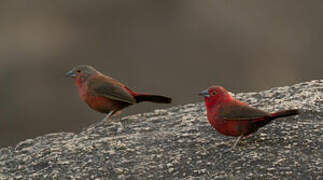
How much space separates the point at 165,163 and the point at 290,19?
42.7 feet

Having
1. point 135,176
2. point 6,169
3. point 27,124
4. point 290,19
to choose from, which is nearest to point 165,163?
point 135,176

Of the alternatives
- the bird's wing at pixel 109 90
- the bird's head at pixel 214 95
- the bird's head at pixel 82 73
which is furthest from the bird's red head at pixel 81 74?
the bird's head at pixel 214 95

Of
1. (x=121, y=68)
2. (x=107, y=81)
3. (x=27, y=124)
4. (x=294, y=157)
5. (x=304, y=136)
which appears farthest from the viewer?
(x=121, y=68)

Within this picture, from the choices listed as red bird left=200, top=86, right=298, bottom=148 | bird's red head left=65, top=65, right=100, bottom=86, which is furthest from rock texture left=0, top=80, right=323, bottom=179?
bird's red head left=65, top=65, right=100, bottom=86

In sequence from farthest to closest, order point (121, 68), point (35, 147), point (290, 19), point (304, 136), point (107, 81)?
point (290, 19), point (121, 68), point (107, 81), point (35, 147), point (304, 136)

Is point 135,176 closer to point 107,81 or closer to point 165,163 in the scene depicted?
point 165,163

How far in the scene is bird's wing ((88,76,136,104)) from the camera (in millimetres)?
6781

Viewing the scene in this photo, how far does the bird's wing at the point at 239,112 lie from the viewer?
5223 millimetres

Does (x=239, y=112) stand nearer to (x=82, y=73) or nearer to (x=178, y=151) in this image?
(x=178, y=151)

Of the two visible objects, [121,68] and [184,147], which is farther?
[121,68]

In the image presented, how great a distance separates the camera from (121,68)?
15.9 meters

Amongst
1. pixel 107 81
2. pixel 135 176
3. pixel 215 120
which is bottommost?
pixel 135 176

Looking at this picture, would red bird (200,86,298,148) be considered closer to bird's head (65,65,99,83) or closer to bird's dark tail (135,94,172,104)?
bird's dark tail (135,94,172,104)

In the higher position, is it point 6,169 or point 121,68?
point 121,68
